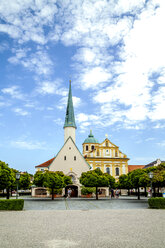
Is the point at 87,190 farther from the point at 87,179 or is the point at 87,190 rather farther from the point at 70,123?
the point at 70,123

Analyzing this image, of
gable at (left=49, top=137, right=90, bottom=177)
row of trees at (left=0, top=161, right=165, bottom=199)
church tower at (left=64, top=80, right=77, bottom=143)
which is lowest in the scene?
row of trees at (left=0, top=161, right=165, bottom=199)

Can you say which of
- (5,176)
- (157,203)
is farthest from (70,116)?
(157,203)

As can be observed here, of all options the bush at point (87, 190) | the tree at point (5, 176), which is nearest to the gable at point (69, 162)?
the bush at point (87, 190)

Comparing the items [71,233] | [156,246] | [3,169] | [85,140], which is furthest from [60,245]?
[85,140]

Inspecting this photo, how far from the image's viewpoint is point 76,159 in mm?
58375

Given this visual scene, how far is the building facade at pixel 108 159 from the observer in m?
77.6

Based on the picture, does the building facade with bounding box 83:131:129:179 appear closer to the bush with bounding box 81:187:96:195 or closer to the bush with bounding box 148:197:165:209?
the bush with bounding box 81:187:96:195

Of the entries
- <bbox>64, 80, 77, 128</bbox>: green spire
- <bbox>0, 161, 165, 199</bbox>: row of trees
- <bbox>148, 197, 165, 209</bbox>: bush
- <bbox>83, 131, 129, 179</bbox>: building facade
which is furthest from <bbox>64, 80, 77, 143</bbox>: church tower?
<bbox>148, 197, 165, 209</bbox>: bush

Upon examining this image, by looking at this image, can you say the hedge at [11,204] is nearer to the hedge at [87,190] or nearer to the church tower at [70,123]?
the hedge at [87,190]

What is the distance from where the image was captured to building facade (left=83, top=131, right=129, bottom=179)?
7762cm

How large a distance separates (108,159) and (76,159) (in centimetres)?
2223

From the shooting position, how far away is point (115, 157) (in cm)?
7862

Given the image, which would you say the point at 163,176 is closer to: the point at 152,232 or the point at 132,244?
the point at 152,232

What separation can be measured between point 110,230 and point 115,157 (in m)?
68.5
